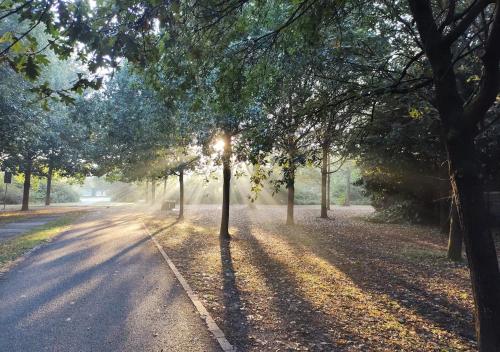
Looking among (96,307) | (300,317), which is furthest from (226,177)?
(300,317)

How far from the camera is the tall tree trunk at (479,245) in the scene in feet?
14.4

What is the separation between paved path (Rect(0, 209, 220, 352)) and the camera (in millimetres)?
5262

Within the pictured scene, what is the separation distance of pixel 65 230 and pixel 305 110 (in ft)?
50.5

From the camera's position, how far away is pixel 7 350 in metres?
4.94

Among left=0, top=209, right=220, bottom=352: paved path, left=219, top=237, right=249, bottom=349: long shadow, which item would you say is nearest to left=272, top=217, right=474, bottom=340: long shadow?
left=219, top=237, right=249, bottom=349: long shadow

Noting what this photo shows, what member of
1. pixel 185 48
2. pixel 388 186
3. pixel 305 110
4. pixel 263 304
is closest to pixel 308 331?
pixel 263 304

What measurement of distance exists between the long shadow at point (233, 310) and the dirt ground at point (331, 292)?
16 mm

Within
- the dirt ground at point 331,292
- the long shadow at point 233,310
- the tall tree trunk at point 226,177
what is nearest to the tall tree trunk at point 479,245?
the dirt ground at point 331,292

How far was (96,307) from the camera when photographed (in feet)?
22.2

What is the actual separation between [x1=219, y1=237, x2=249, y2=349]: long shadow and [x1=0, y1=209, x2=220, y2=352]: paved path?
39cm

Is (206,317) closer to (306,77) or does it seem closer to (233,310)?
(233,310)

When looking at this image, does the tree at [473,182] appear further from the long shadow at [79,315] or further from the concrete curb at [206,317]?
the long shadow at [79,315]

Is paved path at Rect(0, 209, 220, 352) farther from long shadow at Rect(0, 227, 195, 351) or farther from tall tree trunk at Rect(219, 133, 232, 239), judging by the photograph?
tall tree trunk at Rect(219, 133, 232, 239)

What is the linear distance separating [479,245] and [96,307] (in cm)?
561
